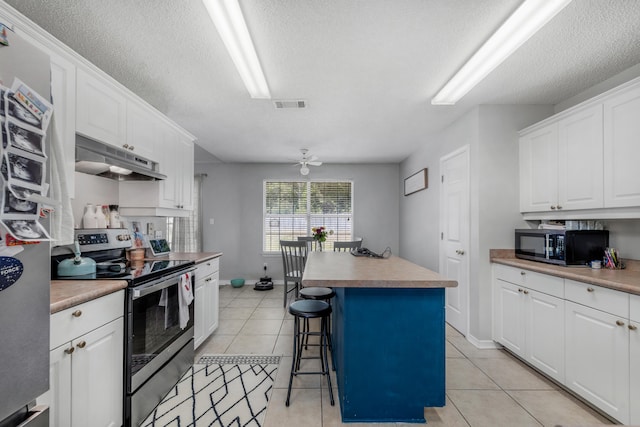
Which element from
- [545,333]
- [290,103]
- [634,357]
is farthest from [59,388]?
[545,333]

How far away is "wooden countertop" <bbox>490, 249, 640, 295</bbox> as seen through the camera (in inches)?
66.1

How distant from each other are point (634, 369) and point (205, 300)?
3148 millimetres

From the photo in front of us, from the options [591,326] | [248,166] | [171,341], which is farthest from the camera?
[248,166]

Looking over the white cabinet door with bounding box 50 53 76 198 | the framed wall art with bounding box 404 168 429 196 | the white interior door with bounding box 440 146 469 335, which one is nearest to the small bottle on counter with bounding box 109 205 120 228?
the white cabinet door with bounding box 50 53 76 198

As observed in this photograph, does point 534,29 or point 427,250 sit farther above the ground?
point 534,29

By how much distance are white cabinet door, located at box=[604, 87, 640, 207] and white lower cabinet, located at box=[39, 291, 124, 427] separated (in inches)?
130

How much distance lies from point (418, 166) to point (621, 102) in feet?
8.94

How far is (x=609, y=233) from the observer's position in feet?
7.69

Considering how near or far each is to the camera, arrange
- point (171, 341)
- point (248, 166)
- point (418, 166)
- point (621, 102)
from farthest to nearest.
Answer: point (248, 166) < point (418, 166) < point (171, 341) < point (621, 102)

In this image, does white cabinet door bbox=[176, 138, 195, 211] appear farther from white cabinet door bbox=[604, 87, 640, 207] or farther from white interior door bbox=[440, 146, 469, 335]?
white cabinet door bbox=[604, 87, 640, 207]

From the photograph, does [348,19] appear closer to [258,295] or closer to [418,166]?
[418,166]

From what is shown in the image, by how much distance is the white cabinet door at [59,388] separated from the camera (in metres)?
1.24

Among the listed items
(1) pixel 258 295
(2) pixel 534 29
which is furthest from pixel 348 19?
(1) pixel 258 295

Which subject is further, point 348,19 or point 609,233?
point 609,233
